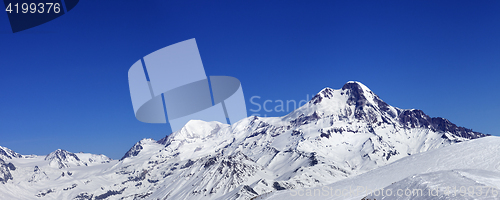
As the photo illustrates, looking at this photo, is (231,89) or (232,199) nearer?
(231,89)

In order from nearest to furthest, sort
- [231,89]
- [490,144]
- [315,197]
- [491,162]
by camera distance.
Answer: [231,89]
[315,197]
[491,162]
[490,144]

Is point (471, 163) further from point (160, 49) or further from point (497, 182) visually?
point (160, 49)

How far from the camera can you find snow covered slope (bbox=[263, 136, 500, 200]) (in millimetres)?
22763

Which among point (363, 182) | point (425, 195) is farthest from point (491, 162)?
point (425, 195)

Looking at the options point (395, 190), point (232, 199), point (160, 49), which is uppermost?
point (160, 49)

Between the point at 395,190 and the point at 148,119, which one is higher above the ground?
the point at 148,119

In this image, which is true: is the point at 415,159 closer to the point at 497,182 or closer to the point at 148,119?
the point at 497,182

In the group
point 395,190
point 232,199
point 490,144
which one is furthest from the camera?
point 232,199

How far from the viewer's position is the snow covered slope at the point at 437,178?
22763 millimetres

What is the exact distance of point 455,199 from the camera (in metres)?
20.3

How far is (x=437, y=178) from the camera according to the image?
26.1m

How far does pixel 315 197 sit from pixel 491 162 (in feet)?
90.1

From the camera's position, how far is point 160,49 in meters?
19.7

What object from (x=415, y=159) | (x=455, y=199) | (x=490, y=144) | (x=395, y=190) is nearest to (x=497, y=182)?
(x=395, y=190)
